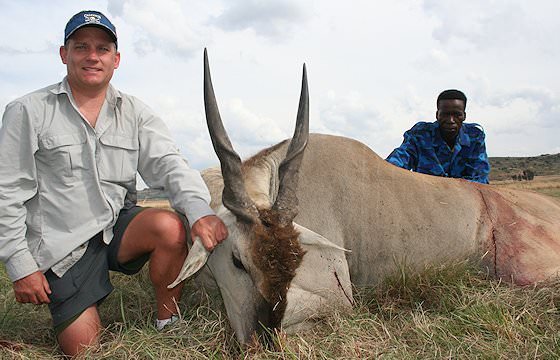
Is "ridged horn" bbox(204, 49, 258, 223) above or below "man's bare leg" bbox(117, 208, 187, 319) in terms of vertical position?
above

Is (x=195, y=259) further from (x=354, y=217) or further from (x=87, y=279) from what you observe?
(x=354, y=217)

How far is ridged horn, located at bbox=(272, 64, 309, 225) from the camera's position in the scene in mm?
3902

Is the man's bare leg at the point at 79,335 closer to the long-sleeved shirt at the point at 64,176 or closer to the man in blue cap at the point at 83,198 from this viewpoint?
the man in blue cap at the point at 83,198

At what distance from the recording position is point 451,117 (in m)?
7.24

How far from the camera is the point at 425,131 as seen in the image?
288 inches

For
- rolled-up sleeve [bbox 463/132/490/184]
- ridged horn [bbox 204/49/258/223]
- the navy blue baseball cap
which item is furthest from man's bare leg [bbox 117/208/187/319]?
rolled-up sleeve [bbox 463/132/490/184]

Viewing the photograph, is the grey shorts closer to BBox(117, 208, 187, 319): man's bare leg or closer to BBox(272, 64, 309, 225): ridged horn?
BBox(117, 208, 187, 319): man's bare leg

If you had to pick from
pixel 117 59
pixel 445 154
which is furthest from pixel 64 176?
pixel 445 154

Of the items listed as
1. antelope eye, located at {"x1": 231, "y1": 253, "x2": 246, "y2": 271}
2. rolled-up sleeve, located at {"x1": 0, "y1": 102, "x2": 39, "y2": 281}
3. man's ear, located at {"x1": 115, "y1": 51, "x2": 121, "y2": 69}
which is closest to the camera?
rolled-up sleeve, located at {"x1": 0, "y1": 102, "x2": 39, "y2": 281}

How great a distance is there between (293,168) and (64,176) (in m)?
1.62

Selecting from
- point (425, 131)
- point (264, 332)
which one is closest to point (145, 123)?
point (264, 332)

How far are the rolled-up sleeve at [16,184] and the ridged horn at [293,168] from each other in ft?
5.40

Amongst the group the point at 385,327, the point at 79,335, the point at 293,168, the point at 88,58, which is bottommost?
the point at 79,335

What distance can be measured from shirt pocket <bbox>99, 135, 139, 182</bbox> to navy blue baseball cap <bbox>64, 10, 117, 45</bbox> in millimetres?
750
